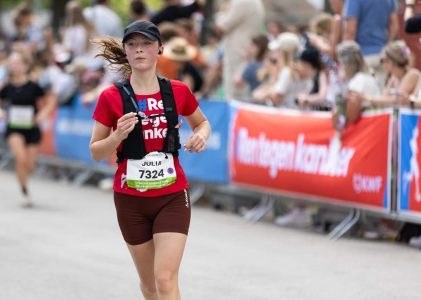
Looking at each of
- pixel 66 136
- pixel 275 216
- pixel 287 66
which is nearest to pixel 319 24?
pixel 287 66

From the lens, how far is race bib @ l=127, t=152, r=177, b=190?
6426 millimetres

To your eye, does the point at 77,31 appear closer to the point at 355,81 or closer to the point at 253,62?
the point at 253,62

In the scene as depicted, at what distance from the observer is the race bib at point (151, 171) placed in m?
6.43

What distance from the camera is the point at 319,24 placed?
13891mm

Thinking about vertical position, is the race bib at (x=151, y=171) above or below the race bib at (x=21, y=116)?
above

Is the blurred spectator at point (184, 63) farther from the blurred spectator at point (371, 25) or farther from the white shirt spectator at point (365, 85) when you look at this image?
the white shirt spectator at point (365, 85)

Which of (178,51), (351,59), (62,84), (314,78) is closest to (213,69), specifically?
(178,51)

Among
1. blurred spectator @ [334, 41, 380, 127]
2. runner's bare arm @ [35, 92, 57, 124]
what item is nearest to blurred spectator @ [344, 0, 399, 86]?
blurred spectator @ [334, 41, 380, 127]

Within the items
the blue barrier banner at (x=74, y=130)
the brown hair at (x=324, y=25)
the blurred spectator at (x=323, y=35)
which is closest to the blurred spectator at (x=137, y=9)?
the blue barrier banner at (x=74, y=130)

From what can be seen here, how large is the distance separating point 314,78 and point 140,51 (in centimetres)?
695

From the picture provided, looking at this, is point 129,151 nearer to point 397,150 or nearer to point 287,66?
point 397,150

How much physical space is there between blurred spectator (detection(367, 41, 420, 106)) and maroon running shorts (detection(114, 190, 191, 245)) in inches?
201

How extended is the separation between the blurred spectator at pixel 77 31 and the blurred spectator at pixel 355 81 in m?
7.50

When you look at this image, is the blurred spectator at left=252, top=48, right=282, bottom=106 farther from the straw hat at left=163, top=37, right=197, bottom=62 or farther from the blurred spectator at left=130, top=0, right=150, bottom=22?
the blurred spectator at left=130, top=0, right=150, bottom=22
